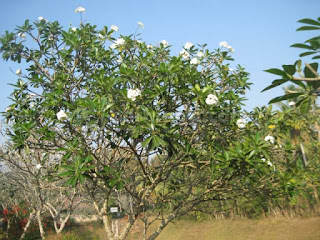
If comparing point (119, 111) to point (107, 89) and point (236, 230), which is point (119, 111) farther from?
point (236, 230)

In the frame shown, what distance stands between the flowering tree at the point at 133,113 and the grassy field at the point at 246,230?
741 centimetres

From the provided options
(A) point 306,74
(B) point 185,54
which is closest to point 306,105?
(A) point 306,74

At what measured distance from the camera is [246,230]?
12117 mm

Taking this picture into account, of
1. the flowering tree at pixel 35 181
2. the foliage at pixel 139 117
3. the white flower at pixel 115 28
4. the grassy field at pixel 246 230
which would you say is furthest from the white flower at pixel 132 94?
the grassy field at pixel 246 230

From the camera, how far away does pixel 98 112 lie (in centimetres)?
286

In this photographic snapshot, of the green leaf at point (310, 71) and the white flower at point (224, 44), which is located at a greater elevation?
the white flower at point (224, 44)

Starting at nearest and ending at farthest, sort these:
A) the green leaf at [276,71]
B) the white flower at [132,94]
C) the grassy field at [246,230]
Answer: the green leaf at [276,71] < the white flower at [132,94] < the grassy field at [246,230]

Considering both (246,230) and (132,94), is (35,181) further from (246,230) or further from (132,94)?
(246,230)

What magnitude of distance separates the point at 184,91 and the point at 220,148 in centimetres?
86

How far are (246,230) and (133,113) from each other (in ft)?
35.9

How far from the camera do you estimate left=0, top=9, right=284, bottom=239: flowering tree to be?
119 inches

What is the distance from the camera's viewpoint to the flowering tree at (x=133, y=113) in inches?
119

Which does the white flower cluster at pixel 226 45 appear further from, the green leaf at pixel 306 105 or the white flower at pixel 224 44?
the green leaf at pixel 306 105

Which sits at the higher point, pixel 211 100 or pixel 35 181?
pixel 211 100
